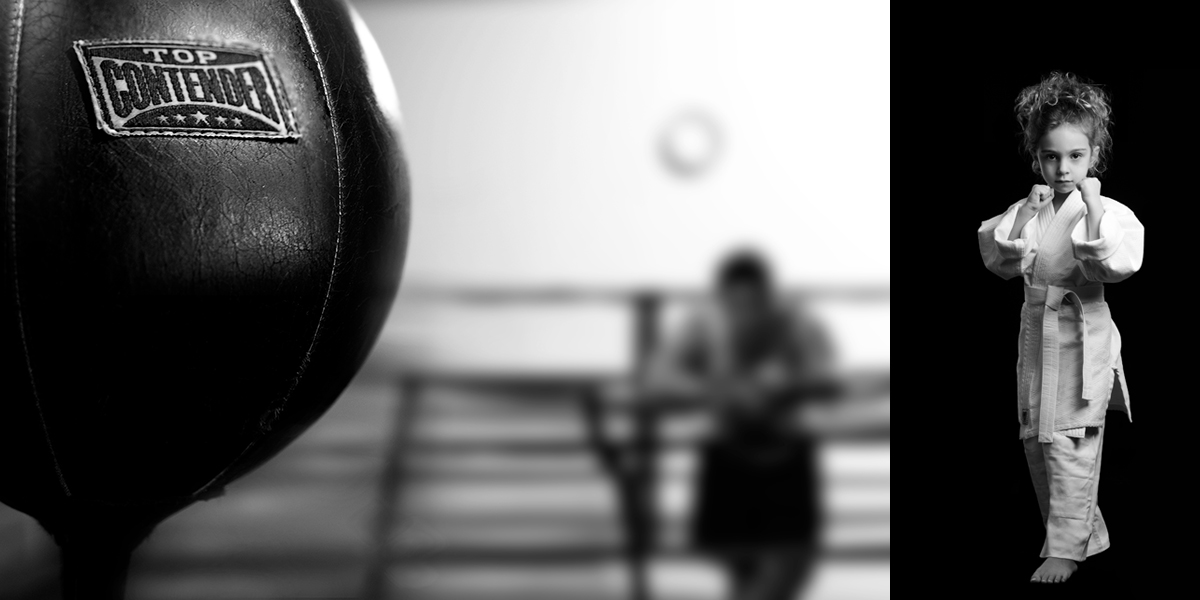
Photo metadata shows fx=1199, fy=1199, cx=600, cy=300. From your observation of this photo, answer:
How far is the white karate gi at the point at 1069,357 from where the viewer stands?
1.87 m

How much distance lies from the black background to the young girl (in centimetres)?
12

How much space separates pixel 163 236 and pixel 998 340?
57.5 inches

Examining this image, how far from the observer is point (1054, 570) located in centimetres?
192

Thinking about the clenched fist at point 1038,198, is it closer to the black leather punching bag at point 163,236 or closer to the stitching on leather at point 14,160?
the black leather punching bag at point 163,236

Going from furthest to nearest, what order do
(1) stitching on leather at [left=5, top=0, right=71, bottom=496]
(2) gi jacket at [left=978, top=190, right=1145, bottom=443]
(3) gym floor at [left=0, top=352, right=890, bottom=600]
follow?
(3) gym floor at [left=0, top=352, right=890, bottom=600]
(2) gi jacket at [left=978, top=190, right=1145, bottom=443]
(1) stitching on leather at [left=5, top=0, right=71, bottom=496]

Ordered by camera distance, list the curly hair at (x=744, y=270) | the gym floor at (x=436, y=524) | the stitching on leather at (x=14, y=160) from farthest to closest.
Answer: the curly hair at (x=744, y=270) → the gym floor at (x=436, y=524) → the stitching on leather at (x=14, y=160)

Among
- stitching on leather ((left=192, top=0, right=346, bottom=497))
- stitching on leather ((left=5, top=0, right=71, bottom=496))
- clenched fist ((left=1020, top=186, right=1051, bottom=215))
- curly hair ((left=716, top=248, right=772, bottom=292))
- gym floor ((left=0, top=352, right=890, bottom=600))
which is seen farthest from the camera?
curly hair ((left=716, top=248, right=772, bottom=292))

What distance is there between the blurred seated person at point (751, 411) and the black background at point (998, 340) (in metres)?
0.63

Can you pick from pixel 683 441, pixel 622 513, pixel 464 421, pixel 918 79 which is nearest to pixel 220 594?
pixel 464 421

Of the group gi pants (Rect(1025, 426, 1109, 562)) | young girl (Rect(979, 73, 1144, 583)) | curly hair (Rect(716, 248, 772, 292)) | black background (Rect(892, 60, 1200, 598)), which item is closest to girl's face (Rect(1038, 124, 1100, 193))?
young girl (Rect(979, 73, 1144, 583))

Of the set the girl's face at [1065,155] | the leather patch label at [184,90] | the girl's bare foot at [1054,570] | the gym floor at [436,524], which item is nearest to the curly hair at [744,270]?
the gym floor at [436,524]

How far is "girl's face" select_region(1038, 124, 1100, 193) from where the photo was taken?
1894 mm

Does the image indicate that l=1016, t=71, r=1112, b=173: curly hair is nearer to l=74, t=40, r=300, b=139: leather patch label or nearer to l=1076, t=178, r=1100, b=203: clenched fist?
l=1076, t=178, r=1100, b=203: clenched fist

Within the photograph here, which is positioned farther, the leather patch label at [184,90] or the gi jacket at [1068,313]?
the gi jacket at [1068,313]
